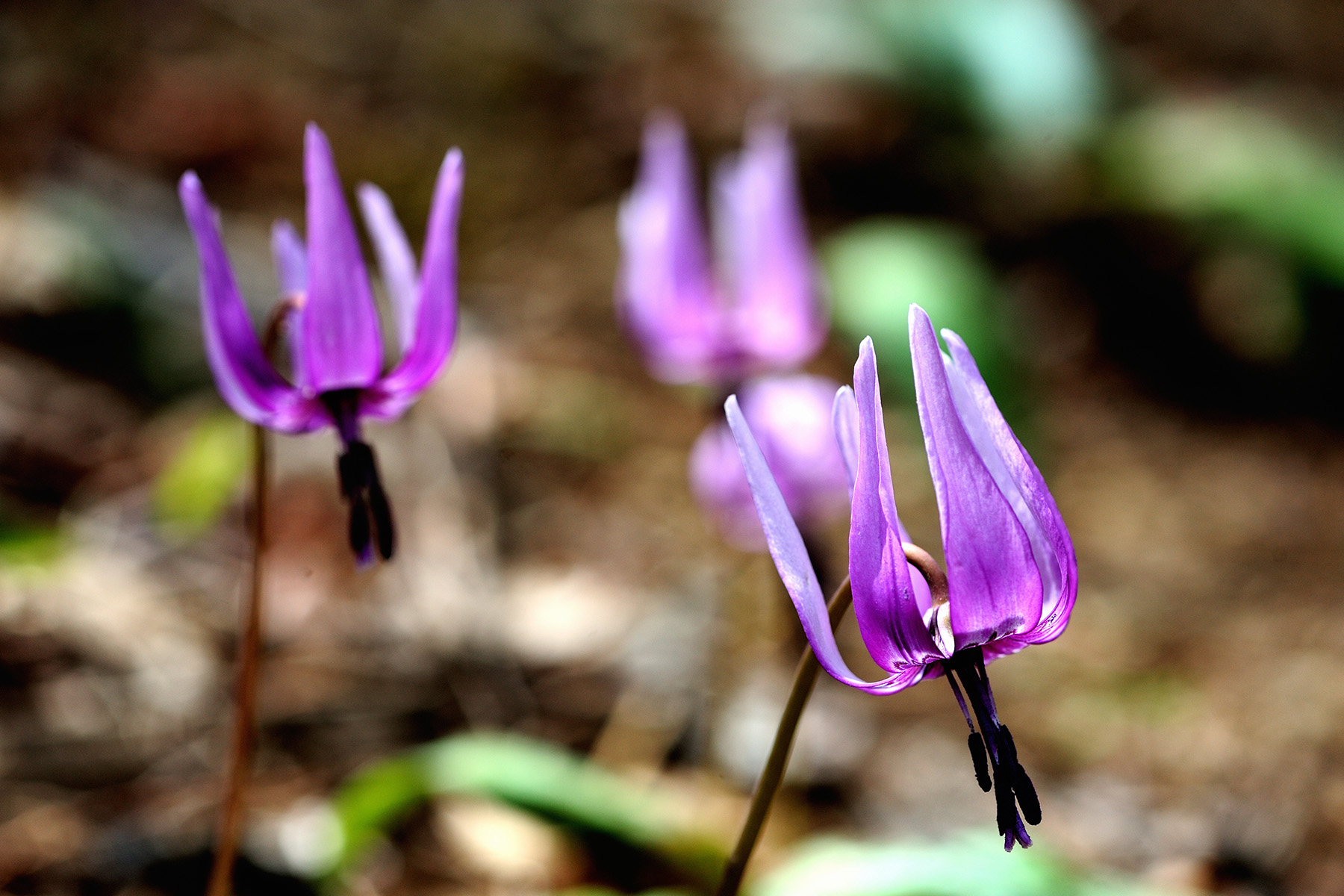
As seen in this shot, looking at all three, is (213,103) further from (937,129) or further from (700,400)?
(937,129)

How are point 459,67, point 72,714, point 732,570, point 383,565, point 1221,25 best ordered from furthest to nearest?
1. point 1221,25
2. point 459,67
3. point 732,570
4. point 383,565
5. point 72,714

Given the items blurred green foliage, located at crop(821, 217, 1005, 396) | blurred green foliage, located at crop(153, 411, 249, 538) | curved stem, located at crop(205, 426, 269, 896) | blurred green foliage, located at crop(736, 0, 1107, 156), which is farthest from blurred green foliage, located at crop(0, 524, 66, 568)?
blurred green foliage, located at crop(736, 0, 1107, 156)

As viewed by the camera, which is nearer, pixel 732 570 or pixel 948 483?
pixel 948 483

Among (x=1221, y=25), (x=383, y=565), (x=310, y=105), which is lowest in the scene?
(x=383, y=565)

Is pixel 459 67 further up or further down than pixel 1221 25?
further down

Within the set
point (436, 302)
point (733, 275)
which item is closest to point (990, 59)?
point (733, 275)

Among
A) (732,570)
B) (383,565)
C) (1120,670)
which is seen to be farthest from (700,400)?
(1120,670)

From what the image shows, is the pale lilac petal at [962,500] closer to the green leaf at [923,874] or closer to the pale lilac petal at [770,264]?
the green leaf at [923,874]
